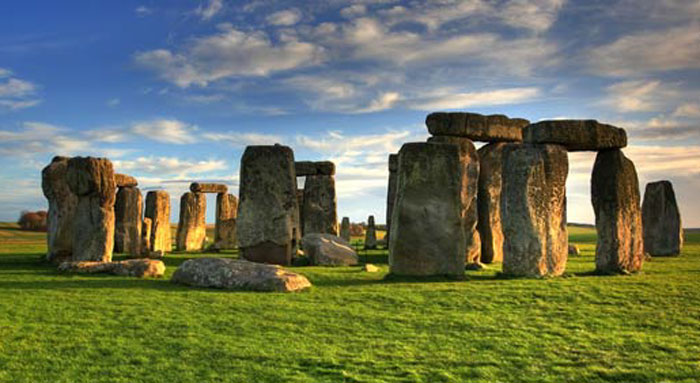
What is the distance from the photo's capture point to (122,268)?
43.5 feet

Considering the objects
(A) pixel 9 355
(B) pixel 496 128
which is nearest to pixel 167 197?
(B) pixel 496 128

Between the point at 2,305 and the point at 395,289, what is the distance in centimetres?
615

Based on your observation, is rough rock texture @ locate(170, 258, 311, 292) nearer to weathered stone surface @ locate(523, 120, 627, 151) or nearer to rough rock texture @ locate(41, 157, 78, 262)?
weathered stone surface @ locate(523, 120, 627, 151)

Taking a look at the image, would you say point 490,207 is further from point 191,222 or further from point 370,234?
point 191,222

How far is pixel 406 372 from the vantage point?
6156 mm

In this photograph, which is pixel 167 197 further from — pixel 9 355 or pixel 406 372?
pixel 406 372

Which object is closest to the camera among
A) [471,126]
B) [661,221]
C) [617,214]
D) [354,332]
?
[354,332]

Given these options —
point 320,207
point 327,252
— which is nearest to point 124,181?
point 320,207

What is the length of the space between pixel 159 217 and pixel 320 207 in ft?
20.7

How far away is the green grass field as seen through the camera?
6.21m

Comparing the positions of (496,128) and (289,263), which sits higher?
(496,128)

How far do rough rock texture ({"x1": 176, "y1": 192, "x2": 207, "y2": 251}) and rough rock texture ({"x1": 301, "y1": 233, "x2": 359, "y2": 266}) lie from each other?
34.7 ft

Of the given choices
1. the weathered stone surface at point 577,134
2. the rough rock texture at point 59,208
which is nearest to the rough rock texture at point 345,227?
the rough rock texture at point 59,208

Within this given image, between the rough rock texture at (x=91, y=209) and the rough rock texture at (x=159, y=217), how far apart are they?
348 inches
